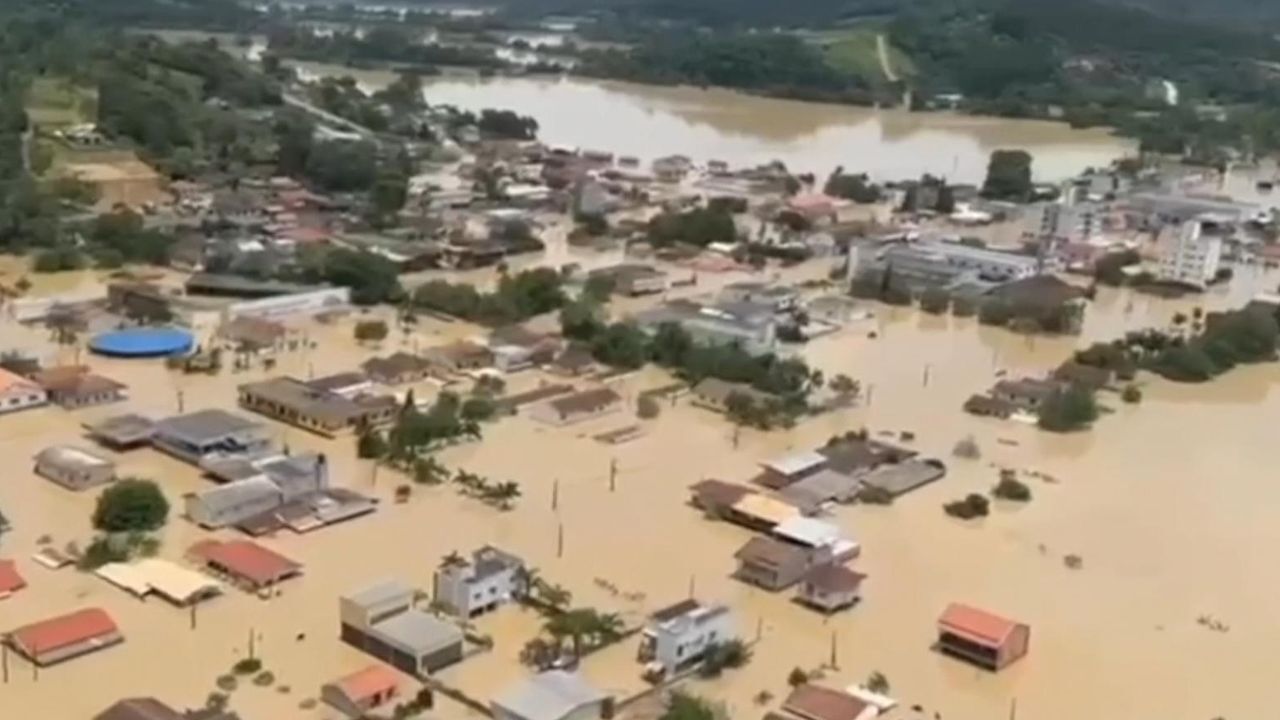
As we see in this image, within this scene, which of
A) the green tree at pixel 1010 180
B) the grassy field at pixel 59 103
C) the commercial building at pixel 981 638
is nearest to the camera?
the commercial building at pixel 981 638

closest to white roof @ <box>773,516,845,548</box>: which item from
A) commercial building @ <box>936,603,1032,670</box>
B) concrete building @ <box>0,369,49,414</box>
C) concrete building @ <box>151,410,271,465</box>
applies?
commercial building @ <box>936,603,1032,670</box>

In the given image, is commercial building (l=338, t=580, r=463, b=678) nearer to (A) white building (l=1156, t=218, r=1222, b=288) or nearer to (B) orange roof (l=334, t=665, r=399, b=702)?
(B) orange roof (l=334, t=665, r=399, b=702)

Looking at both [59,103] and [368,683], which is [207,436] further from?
[59,103]

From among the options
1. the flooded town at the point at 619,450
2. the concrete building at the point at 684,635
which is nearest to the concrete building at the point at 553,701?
the flooded town at the point at 619,450

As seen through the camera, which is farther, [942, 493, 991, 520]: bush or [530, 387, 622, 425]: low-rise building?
[530, 387, 622, 425]: low-rise building

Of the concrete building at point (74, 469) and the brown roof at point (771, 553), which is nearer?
the brown roof at point (771, 553)

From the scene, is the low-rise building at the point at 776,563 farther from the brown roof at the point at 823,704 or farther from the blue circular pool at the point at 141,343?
the blue circular pool at the point at 141,343
